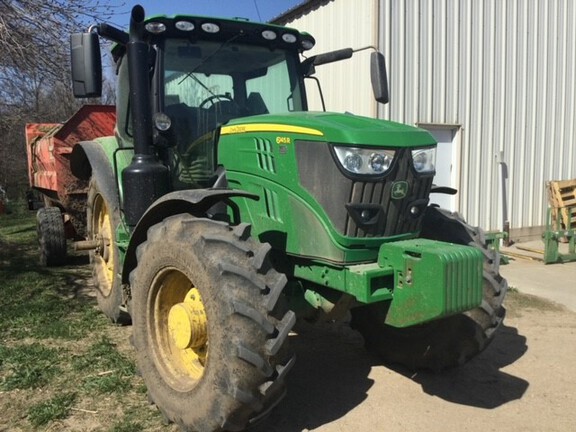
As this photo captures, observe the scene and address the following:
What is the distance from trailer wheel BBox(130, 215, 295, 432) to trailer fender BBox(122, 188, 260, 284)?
144 millimetres

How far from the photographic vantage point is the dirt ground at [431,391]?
11.8 ft

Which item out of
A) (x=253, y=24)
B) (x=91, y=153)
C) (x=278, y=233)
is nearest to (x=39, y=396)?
(x=278, y=233)

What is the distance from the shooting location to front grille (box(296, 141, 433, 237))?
129 inches

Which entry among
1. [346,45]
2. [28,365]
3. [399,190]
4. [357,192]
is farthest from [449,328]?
[346,45]

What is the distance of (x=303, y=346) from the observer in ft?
16.3

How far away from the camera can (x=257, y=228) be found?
3734 mm

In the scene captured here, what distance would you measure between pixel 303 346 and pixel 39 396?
2.09m

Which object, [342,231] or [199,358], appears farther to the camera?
[199,358]

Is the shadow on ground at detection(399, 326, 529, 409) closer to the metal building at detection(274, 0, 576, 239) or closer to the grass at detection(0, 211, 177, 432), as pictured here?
the grass at detection(0, 211, 177, 432)

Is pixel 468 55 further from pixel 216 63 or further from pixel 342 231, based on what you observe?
pixel 342 231

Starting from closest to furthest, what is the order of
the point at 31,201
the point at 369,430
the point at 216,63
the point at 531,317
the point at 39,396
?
1. the point at 369,430
2. the point at 39,396
3. the point at 216,63
4. the point at 531,317
5. the point at 31,201

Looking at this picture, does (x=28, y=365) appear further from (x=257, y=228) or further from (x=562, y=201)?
(x=562, y=201)

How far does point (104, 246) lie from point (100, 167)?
2.47 ft

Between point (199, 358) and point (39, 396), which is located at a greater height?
point (199, 358)
